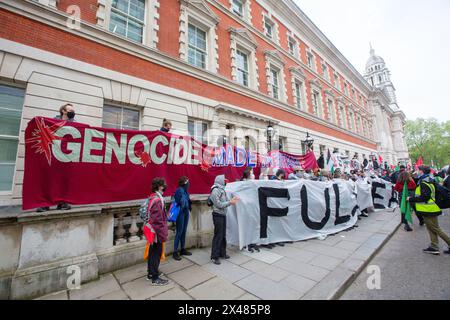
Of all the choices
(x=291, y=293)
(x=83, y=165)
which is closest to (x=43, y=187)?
(x=83, y=165)

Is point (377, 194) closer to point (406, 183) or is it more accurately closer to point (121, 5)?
point (406, 183)

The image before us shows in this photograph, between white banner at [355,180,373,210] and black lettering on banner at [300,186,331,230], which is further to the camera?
white banner at [355,180,373,210]

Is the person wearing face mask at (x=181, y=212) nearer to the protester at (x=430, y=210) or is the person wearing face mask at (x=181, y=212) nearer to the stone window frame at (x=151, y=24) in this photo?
the protester at (x=430, y=210)

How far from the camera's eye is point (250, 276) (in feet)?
12.0

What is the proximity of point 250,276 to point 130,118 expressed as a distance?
286 inches

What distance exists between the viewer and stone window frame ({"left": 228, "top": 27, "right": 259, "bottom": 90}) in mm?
11727

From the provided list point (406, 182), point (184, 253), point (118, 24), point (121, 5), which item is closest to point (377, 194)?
point (406, 182)

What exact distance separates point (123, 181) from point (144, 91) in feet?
16.4

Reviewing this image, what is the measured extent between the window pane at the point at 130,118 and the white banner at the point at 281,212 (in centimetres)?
510

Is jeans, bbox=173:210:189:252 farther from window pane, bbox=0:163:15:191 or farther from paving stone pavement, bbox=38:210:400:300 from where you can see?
window pane, bbox=0:163:15:191

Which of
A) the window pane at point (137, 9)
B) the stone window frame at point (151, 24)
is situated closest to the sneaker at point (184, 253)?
the stone window frame at point (151, 24)

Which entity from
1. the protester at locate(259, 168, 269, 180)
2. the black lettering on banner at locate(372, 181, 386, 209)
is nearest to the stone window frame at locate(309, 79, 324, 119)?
the black lettering on banner at locate(372, 181, 386, 209)

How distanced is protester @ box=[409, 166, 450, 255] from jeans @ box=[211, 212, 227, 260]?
5246mm

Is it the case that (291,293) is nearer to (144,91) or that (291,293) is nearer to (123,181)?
(123,181)
